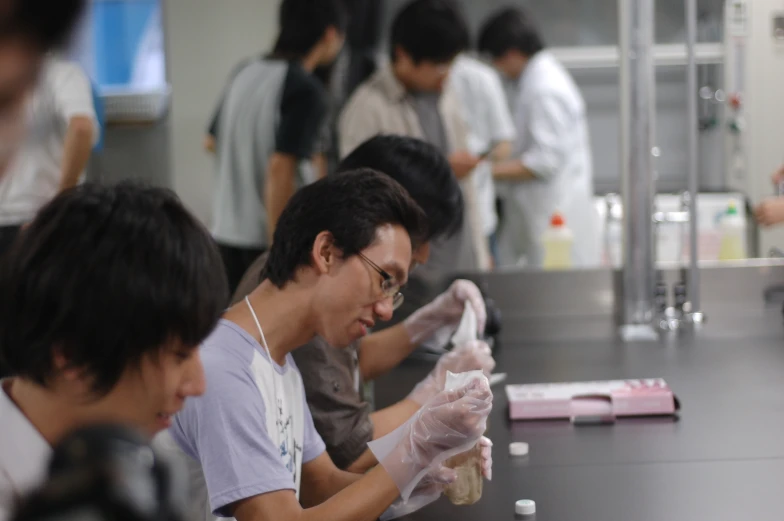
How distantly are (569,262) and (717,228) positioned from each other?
46 cm

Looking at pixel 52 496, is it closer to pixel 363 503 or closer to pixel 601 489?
pixel 363 503

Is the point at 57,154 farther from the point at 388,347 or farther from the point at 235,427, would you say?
the point at 235,427

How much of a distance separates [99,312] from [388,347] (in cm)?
132

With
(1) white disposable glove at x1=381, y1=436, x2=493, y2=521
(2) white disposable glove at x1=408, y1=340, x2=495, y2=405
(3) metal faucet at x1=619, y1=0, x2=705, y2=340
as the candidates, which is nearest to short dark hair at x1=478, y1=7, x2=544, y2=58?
(3) metal faucet at x1=619, y1=0, x2=705, y2=340

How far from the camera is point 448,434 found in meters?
1.20

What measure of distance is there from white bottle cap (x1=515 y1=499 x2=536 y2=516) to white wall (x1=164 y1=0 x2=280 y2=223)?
136 inches

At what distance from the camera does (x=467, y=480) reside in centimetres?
129

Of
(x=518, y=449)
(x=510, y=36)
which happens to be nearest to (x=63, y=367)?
(x=518, y=449)

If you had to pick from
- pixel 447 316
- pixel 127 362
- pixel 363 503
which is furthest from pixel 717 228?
pixel 127 362

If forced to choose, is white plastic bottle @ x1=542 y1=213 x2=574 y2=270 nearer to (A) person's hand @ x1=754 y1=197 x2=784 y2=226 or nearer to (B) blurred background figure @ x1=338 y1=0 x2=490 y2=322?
(B) blurred background figure @ x1=338 y1=0 x2=490 y2=322

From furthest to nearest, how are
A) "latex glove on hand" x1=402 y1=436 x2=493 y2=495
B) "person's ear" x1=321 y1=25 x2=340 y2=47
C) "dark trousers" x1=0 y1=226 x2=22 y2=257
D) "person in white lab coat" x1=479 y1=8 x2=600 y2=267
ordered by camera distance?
"person in white lab coat" x1=479 y1=8 x2=600 y2=267 → "person's ear" x1=321 y1=25 x2=340 y2=47 → "dark trousers" x1=0 y1=226 x2=22 y2=257 → "latex glove on hand" x1=402 y1=436 x2=493 y2=495

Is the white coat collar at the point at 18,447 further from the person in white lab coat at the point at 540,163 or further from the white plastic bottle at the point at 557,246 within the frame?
the person in white lab coat at the point at 540,163

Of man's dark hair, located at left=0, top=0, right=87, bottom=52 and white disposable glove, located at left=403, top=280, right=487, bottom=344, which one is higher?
man's dark hair, located at left=0, top=0, right=87, bottom=52

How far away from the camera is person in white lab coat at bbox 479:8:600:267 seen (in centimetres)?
353
